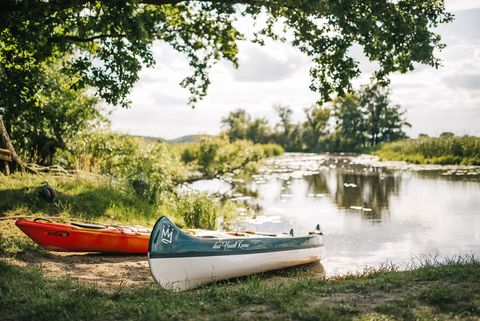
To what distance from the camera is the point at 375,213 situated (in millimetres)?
17531

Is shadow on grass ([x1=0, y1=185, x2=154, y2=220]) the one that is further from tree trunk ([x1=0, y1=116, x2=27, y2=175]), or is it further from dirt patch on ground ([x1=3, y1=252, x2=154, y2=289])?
dirt patch on ground ([x1=3, y1=252, x2=154, y2=289])

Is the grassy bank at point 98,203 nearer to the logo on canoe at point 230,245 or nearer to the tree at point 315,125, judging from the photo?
the logo on canoe at point 230,245

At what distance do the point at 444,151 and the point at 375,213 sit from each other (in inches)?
949

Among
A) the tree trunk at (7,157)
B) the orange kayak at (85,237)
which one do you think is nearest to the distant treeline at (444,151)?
the orange kayak at (85,237)

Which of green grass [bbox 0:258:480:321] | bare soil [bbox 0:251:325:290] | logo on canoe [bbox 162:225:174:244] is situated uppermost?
logo on canoe [bbox 162:225:174:244]

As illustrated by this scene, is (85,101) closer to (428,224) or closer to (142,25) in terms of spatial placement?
(142,25)

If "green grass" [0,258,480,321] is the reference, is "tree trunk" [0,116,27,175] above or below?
above

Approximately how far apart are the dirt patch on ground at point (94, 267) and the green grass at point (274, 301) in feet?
4.53

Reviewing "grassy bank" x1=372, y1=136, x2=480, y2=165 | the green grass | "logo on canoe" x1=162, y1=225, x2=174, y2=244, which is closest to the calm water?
the green grass

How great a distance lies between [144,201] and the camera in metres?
14.5

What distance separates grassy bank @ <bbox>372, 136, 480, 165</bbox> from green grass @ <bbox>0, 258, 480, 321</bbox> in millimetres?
31860

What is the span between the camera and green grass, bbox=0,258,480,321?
488cm

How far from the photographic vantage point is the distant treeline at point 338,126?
74.3m

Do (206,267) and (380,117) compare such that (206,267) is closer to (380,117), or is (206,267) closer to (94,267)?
(94,267)
